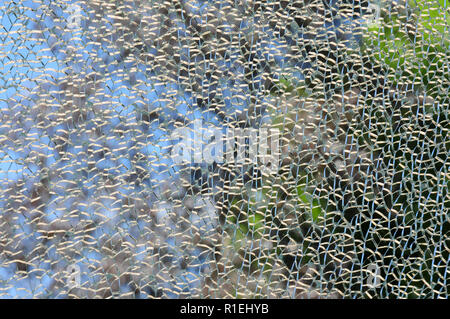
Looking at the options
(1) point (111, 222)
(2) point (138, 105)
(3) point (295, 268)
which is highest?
(2) point (138, 105)

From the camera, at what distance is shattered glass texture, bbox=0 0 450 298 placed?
31.6 inches

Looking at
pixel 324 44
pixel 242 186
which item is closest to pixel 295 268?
pixel 242 186

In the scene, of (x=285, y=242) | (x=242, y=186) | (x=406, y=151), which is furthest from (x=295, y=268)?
(x=406, y=151)

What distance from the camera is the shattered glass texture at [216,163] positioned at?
0.80 m

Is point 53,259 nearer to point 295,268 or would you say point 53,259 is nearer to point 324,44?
point 295,268

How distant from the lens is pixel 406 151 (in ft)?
2.81

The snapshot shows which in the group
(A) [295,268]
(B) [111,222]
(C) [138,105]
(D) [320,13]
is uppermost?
(D) [320,13]

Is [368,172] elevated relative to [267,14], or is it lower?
lower

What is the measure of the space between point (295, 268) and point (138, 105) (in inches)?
14.9

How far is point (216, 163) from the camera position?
0.83m

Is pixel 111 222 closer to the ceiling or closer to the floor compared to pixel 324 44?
closer to the floor
